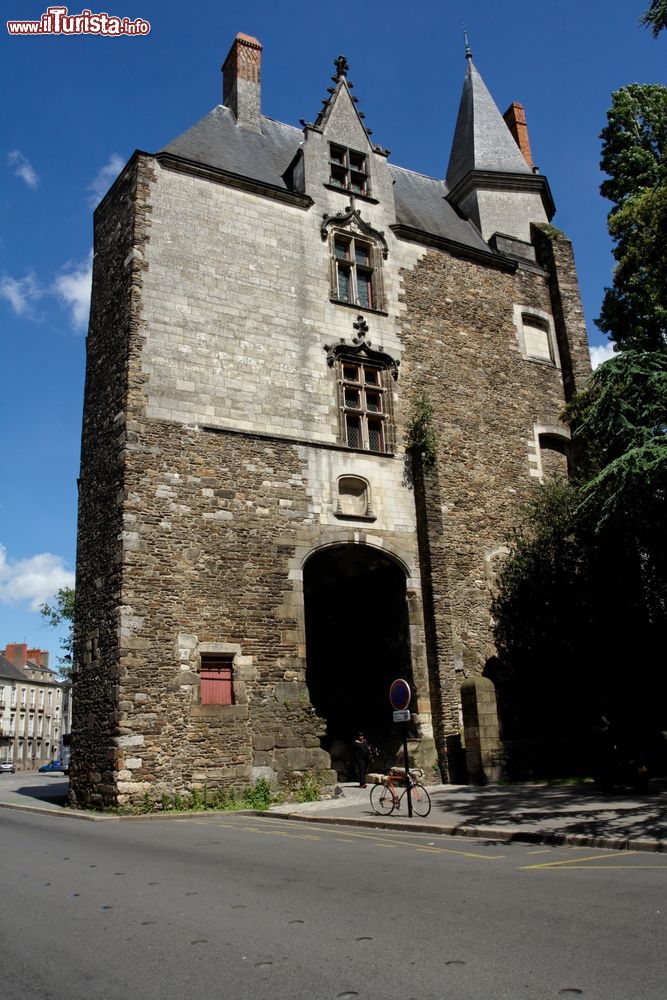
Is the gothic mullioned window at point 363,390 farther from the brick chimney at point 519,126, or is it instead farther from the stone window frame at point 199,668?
the brick chimney at point 519,126

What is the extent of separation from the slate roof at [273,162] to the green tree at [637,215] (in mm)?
3847

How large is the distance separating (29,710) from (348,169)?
65729 millimetres

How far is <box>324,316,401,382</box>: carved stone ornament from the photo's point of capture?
17547mm

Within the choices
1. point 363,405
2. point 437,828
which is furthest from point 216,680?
point 363,405

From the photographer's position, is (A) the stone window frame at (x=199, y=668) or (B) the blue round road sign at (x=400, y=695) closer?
(B) the blue round road sign at (x=400, y=695)

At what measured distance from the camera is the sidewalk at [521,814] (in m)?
8.43

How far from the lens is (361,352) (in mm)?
17906

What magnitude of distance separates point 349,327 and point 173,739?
9842mm

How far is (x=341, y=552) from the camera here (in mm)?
17094

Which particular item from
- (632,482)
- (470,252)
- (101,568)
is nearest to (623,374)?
(632,482)

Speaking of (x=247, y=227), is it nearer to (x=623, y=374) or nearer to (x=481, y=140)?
(x=623, y=374)

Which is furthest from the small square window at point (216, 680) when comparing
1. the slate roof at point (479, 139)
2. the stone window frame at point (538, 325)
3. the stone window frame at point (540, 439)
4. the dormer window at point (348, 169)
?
the slate roof at point (479, 139)

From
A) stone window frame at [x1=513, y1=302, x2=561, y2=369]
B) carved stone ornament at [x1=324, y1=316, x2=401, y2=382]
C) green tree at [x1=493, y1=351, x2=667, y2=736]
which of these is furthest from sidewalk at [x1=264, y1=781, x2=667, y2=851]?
stone window frame at [x1=513, y1=302, x2=561, y2=369]

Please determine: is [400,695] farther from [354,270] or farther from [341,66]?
[341,66]
